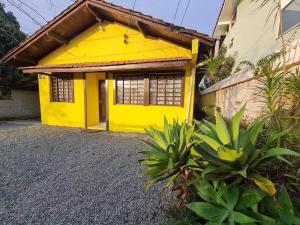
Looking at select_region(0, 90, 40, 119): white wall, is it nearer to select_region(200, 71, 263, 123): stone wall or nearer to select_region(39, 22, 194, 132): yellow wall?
select_region(39, 22, 194, 132): yellow wall

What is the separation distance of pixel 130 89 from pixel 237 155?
23.6 ft

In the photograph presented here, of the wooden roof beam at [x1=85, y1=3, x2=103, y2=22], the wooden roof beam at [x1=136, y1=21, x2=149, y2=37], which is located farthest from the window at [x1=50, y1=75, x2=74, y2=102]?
the wooden roof beam at [x1=136, y1=21, x2=149, y2=37]

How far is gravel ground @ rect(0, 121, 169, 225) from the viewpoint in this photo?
8.96 ft

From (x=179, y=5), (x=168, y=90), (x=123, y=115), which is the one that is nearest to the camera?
(x=179, y=5)

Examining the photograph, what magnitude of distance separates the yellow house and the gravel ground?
8.42 ft

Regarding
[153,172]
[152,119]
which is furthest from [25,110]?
[153,172]

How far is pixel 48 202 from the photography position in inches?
120

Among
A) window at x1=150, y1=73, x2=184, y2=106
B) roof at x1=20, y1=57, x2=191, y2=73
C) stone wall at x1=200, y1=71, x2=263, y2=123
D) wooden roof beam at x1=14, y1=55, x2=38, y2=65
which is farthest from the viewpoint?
wooden roof beam at x1=14, y1=55, x2=38, y2=65

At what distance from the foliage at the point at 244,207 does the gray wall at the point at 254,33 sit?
4507mm

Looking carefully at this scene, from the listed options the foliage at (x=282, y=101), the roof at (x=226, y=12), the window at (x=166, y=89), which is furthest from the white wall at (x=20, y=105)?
the foliage at (x=282, y=101)

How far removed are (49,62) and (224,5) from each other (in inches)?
394

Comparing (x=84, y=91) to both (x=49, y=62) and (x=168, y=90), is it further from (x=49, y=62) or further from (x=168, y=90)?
(x=168, y=90)

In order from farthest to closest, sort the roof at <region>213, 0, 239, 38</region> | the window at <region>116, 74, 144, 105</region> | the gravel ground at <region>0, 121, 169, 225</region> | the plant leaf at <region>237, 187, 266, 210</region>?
1. the roof at <region>213, 0, 239, 38</region>
2. the window at <region>116, 74, 144, 105</region>
3. the gravel ground at <region>0, 121, 169, 225</region>
4. the plant leaf at <region>237, 187, 266, 210</region>

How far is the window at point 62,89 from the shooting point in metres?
9.64
